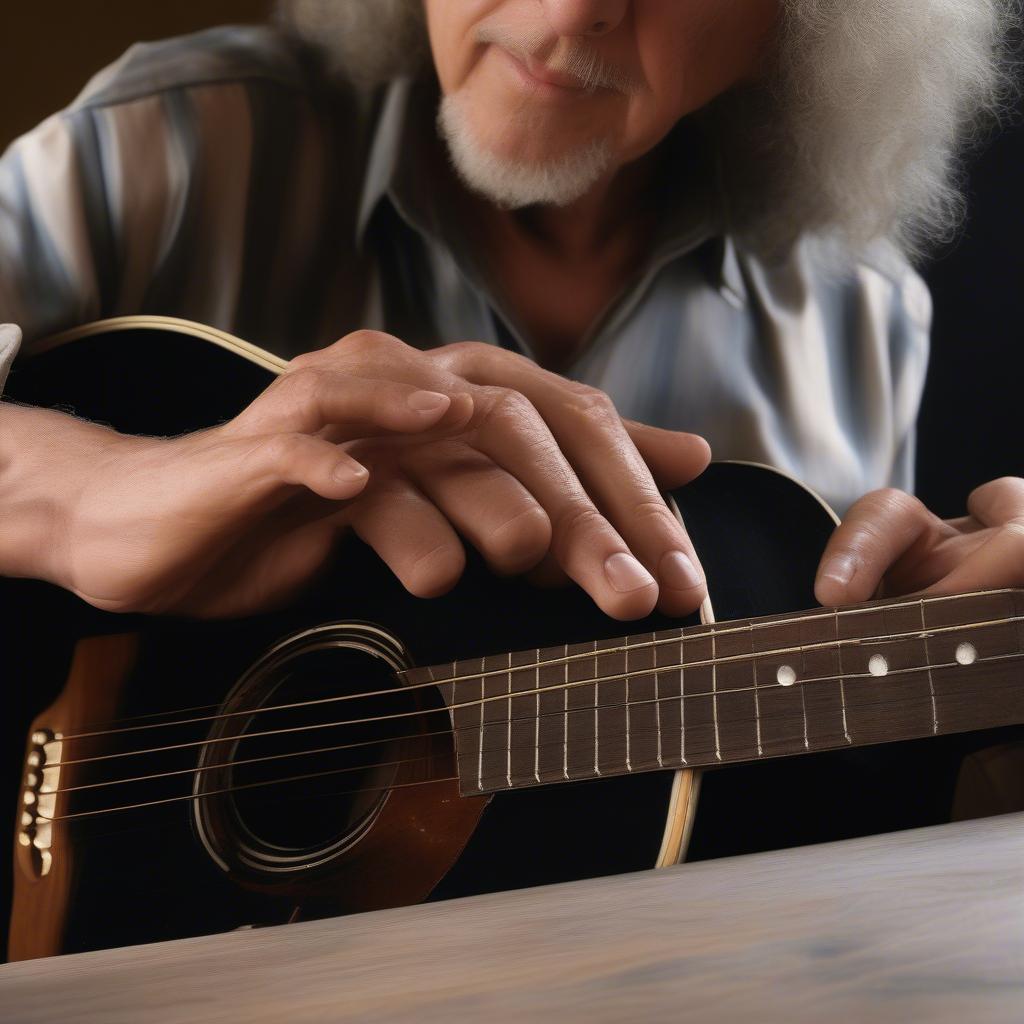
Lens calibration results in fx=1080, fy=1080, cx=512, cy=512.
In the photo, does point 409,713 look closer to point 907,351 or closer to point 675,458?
point 675,458

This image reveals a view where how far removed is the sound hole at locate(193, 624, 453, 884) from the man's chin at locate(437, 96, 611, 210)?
0.47 m

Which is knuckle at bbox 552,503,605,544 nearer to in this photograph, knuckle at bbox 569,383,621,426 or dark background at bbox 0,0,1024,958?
knuckle at bbox 569,383,621,426

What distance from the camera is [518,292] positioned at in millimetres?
1135

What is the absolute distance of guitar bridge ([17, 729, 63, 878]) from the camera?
2.50 feet

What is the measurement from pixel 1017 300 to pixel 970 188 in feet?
0.41

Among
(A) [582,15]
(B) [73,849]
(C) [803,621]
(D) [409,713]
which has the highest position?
(A) [582,15]

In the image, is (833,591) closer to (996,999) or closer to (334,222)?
(996,999)

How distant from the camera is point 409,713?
2.32ft

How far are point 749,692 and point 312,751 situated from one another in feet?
1.00

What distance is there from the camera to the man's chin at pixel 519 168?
3.25 feet

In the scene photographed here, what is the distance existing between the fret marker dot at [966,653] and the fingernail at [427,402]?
0.35 metres

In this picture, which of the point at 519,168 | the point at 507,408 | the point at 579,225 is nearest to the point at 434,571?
the point at 507,408

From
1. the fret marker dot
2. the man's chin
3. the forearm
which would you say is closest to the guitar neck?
the fret marker dot

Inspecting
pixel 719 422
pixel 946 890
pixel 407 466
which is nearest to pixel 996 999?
pixel 946 890
